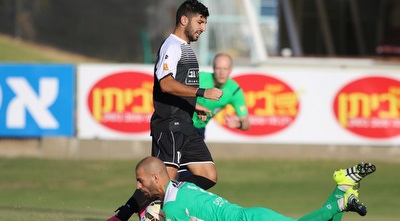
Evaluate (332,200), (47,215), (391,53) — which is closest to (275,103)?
(47,215)

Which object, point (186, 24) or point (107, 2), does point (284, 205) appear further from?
point (107, 2)

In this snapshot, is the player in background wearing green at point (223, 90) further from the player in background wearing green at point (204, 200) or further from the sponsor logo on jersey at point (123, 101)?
the sponsor logo on jersey at point (123, 101)

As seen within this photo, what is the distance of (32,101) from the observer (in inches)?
800

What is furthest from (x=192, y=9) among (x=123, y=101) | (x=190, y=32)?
(x=123, y=101)

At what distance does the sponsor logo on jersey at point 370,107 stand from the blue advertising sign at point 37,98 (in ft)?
17.6

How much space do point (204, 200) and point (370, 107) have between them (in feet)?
38.9

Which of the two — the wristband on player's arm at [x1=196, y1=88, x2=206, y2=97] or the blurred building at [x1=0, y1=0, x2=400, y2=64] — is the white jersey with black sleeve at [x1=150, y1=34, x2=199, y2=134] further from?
the blurred building at [x1=0, y1=0, x2=400, y2=64]

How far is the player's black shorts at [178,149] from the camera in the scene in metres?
10.2

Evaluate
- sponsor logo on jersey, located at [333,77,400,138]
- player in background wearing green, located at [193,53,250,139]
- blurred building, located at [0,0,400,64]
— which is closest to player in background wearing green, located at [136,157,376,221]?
player in background wearing green, located at [193,53,250,139]

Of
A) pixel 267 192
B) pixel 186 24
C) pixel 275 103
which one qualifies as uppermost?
pixel 186 24

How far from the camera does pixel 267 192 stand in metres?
19.2

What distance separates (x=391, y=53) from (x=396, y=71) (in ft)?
40.9

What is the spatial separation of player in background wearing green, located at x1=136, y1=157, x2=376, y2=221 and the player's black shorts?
1466mm

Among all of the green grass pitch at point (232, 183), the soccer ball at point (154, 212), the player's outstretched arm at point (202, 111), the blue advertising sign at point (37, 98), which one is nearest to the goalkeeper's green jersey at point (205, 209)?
the soccer ball at point (154, 212)
